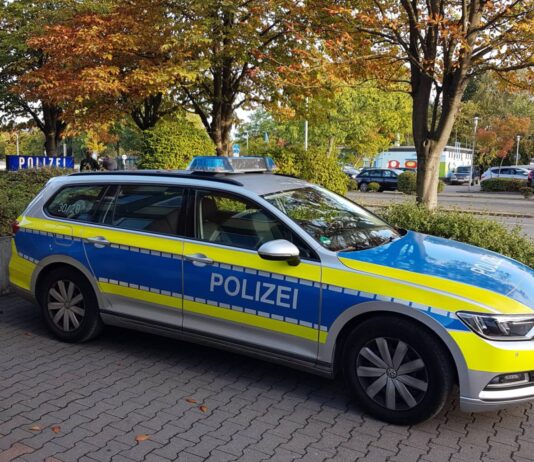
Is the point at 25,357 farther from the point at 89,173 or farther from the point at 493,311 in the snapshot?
the point at 493,311

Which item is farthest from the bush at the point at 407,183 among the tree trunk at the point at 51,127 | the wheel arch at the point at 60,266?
the wheel arch at the point at 60,266

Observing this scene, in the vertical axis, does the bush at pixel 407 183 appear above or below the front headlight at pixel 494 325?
above

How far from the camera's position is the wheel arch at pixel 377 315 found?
3.16 meters

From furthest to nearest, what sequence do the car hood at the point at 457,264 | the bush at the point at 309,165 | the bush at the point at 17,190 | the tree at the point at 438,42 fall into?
1. the bush at the point at 309,165
2. the tree at the point at 438,42
3. the bush at the point at 17,190
4. the car hood at the point at 457,264

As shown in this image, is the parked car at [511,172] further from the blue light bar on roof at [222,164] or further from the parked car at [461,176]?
the blue light bar on roof at [222,164]

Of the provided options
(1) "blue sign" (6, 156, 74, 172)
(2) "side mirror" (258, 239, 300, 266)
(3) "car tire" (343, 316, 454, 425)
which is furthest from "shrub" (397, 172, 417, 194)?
(3) "car tire" (343, 316, 454, 425)

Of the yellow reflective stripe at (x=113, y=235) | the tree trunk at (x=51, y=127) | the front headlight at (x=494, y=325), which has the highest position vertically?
the tree trunk at (x=51, y=127)

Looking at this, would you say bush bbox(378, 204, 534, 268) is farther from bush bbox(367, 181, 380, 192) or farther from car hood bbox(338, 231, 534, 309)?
bush bbox(367, 181, 380, 192)

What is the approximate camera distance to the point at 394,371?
132 inches

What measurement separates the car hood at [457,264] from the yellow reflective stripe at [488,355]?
35 cm

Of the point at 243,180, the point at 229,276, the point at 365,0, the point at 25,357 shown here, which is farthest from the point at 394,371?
the point at 365,0

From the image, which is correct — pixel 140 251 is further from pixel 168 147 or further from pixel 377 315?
pixel 168 147

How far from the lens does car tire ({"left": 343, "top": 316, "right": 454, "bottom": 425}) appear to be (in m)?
3.22

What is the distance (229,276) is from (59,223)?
73.9 inches
